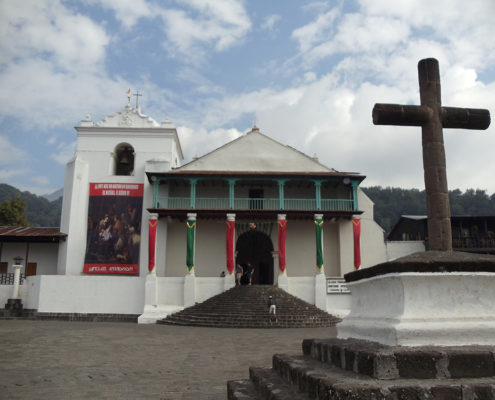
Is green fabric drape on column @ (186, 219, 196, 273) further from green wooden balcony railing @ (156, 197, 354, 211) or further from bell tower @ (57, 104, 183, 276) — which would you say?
bell tower @ (57, 104, 183, 276)

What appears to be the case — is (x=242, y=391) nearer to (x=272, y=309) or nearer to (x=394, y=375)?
(x=394, y=375)

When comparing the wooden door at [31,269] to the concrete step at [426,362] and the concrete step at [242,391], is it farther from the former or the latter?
the concrete step at [426,362]

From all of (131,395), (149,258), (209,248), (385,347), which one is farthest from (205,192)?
(385,347)

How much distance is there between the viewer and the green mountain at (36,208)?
227 feet

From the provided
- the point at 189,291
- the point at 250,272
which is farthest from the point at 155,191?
the point at 250,272

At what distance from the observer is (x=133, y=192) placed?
71.5 ft

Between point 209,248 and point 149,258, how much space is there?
347 centimetres

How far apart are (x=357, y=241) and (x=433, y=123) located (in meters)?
16.8

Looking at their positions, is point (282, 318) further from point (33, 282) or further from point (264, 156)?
point (33, 282)

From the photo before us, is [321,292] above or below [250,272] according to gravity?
below

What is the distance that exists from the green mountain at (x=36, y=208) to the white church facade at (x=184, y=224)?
49.5 m

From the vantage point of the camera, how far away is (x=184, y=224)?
2255 cm

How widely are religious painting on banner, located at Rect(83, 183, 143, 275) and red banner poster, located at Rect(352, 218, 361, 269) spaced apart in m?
10.2

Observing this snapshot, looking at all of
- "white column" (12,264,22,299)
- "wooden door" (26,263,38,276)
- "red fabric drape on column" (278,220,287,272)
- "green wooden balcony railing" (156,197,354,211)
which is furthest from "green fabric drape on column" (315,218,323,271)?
"wooden door" (26,263,38,276)
